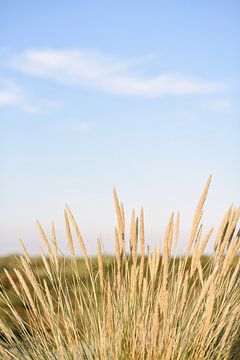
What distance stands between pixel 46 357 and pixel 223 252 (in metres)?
0.94

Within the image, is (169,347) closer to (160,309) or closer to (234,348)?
(160,309)

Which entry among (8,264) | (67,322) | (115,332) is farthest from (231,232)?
(8,264)

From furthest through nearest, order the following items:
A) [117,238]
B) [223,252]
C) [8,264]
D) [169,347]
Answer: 1. [8,264]
2. [223,252]
3. [117,238]
4. [169,347]

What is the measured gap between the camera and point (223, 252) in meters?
2.53

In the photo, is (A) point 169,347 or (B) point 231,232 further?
(B) point 231,232

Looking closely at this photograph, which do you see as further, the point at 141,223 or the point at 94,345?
the point at 94,345

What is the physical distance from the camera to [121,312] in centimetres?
236

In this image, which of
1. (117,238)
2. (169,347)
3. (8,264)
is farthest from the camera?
(8,264)

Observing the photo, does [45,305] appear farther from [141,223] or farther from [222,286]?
[222,286]

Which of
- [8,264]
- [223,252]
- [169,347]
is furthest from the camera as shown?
[8,264]

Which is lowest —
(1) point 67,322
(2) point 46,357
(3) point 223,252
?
(2) point 46,357

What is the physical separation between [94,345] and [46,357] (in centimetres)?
24

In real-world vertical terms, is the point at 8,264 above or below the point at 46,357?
above

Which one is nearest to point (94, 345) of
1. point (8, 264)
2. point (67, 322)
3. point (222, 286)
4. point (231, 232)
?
point (67, 322)
